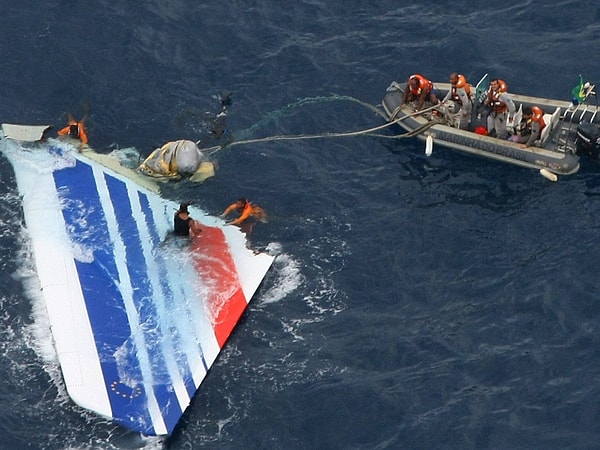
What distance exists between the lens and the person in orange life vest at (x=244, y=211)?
3775cm

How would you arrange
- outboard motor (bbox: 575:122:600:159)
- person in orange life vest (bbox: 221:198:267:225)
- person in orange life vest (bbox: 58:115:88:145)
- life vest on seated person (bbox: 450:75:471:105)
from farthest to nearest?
person in orange life vest (bbox: 58:115:88:145) < life vest on seated person (bbox: 450:75:471:105) < outboard motor (bbox: 575:122:600:159) < person in orange life vest (bbox: 221:198:267:225)

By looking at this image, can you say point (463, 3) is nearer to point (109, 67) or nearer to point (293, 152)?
point (293, 152)

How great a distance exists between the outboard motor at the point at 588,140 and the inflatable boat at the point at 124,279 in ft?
40.3

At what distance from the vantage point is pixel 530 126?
4066 cm

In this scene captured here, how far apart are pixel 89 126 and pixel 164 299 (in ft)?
34.0

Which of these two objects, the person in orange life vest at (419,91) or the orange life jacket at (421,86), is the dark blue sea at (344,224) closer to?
the person in orange life vest at (419,91)

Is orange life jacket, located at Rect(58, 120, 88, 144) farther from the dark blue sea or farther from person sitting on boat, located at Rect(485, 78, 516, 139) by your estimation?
person sitting on boat, located at Rect(485, 78, 516, 139)

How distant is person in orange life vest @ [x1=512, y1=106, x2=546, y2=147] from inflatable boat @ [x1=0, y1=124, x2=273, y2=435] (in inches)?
434

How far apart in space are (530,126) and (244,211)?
11.3 meters

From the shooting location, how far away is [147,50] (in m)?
45.2

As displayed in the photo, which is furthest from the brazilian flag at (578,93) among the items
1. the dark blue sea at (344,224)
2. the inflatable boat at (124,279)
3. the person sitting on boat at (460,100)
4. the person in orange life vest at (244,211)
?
the inflatable boat at (124,279)

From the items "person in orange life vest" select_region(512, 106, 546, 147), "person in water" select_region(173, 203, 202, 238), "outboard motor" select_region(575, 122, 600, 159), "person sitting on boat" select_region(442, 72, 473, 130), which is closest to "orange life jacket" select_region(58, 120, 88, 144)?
"person in water" select_region(173, 203, 202, 238)

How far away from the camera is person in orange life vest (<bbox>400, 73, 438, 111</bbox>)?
4188 cm

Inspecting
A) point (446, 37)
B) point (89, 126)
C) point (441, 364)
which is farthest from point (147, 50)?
point (441, 364)
